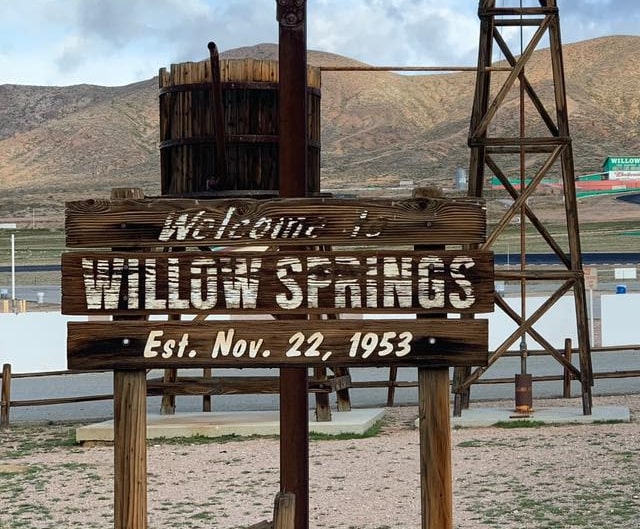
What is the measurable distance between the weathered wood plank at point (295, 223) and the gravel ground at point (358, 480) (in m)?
4.74

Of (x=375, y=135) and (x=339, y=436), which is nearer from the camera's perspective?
(x=339, y=436)

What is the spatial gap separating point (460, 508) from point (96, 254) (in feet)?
19.1

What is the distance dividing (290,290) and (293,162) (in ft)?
2.45

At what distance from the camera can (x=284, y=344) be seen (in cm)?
591

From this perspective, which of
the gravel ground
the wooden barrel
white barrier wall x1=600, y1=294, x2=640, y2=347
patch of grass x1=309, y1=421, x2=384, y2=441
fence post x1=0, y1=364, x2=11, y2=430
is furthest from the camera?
white barrier wall x1=600, y1=294, x2=640, y2=347

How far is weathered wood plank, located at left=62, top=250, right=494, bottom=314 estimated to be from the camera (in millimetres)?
5875

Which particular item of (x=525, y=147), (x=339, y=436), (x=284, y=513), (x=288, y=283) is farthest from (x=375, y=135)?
(x=284, y=513)

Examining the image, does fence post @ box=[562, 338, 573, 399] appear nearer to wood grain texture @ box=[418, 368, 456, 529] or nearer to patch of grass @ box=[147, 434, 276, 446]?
patch of grass @ box=[147, 434, 276, 446]

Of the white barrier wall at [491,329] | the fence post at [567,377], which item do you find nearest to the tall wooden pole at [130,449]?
the fence post at [567,377]

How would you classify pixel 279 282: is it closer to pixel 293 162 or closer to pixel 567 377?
pixel 293 162

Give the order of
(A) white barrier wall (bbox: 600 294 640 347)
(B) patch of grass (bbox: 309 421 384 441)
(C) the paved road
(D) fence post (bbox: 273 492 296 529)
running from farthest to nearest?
(A) white barrier wall (bbox: 600 294 640 347) → (C) the paved road → (B) patch of grass (bbox: 309 421 384 441) → (D) fence post (bbox: 273 492 296 529)

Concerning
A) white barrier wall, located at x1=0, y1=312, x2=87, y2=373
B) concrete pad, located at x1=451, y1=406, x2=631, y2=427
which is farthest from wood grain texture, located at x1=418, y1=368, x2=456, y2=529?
white barrier wall, located at x1=0, y1=312, x2=87, y2=373

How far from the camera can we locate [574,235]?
16484 millimetres

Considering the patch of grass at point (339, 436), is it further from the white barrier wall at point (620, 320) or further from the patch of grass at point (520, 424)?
the white barrier wall at point (620, 320)
